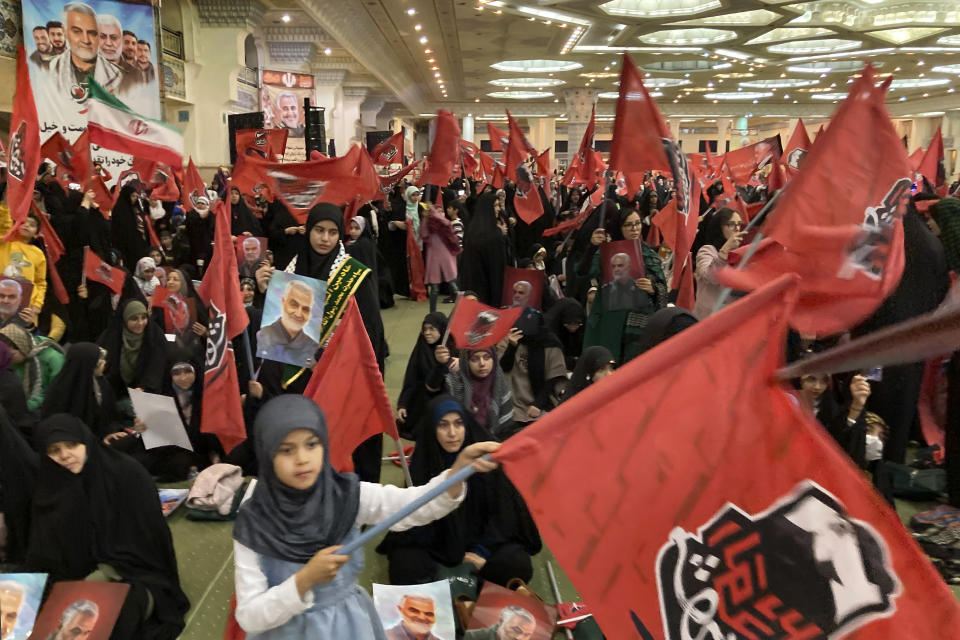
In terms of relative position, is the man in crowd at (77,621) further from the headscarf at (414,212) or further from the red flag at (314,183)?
the headscarf at (414,212)

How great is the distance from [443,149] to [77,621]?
16.2 ft

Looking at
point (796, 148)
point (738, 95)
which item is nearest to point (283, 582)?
point (796, 148)

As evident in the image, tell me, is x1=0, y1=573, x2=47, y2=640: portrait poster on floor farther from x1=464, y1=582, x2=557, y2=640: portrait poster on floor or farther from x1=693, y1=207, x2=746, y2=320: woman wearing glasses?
x1=693, y1=207, x2=746, y2=320: woman wearing glasses

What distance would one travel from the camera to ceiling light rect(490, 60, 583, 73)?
20112 mm

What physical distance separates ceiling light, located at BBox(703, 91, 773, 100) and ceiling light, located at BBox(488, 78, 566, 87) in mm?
7082

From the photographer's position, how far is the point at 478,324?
12.3 feet

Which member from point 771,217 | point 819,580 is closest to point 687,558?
point 819,580

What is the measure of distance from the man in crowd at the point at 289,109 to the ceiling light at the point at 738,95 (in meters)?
17.2

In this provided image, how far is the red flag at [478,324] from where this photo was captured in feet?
12.1

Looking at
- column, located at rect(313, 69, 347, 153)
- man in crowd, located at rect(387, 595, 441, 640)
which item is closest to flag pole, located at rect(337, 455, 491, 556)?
man in crowd, located at rect(387, 595, 441, 640)

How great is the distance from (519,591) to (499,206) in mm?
6075

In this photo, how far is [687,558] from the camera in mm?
1139

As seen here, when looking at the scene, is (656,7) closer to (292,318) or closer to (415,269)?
(415,269)

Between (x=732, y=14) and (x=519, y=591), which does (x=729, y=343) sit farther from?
(x=732, y=14)
